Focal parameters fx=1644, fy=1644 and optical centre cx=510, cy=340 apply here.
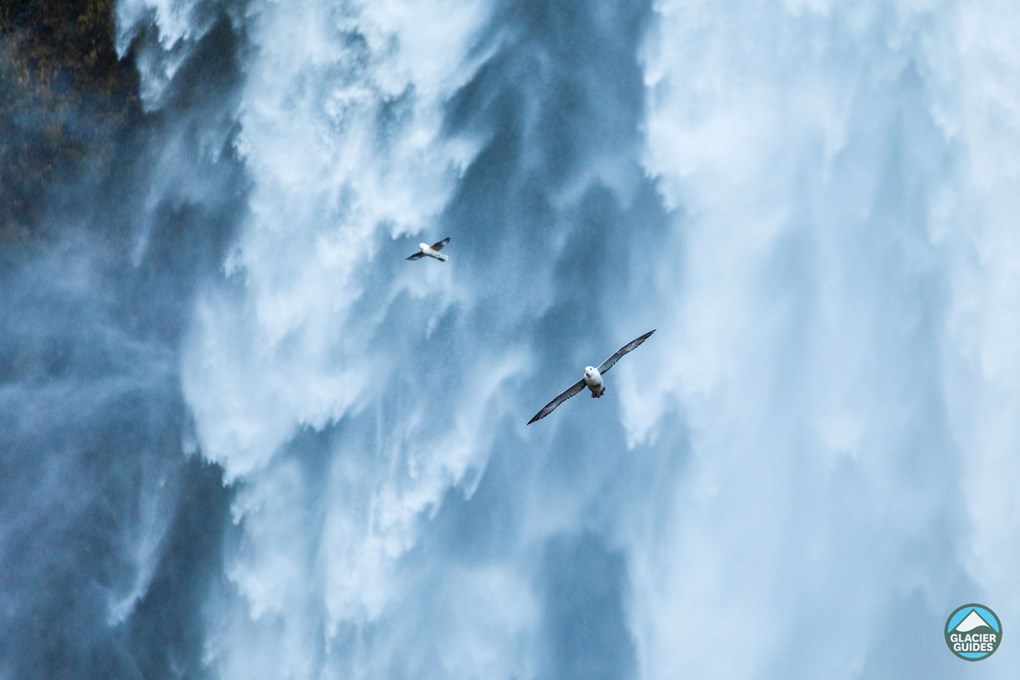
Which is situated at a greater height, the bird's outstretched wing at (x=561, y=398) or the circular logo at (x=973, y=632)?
the bird's outstretched wing at (x=561, y=398)

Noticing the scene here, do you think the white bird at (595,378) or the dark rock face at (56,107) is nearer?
the white bird at (595,378)

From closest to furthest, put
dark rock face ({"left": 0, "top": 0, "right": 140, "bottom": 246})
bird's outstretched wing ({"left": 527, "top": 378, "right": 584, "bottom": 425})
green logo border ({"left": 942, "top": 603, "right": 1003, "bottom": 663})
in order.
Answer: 1. bird's outstretched wing ({"left": 527, "top": 378, "right": 584, "bottom": 425})
2. green logo border ({"left": 942, "top": 603, "right": 1003, "bottom": 663})
3. dark rock face ({"left": 0, "top": 0, "right": 140, "bottom": 246})

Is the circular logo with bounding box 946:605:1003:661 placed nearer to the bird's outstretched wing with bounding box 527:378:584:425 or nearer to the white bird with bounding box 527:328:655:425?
the white bird with bounding box 527:328:655:425

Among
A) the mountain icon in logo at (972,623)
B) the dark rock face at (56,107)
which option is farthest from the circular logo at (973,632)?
the dark rock face at (56,107)

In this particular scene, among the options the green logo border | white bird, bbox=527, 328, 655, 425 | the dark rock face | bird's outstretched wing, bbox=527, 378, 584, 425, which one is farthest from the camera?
the dark rock face

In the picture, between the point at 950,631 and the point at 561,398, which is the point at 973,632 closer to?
the point at 950,631

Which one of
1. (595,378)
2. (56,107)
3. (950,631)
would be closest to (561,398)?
(595,378)

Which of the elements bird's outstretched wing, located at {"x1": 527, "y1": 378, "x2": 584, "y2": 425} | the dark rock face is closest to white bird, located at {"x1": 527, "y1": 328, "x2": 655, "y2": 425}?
bird's outstretched wing, located at {"x1": 527, "y1": 378, "x2": 584, "y2": 425}

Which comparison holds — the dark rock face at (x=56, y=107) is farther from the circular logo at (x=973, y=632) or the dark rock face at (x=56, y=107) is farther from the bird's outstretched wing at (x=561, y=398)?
the circular logo at (x=973, y=632)

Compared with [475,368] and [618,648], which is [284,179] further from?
[618,648]
